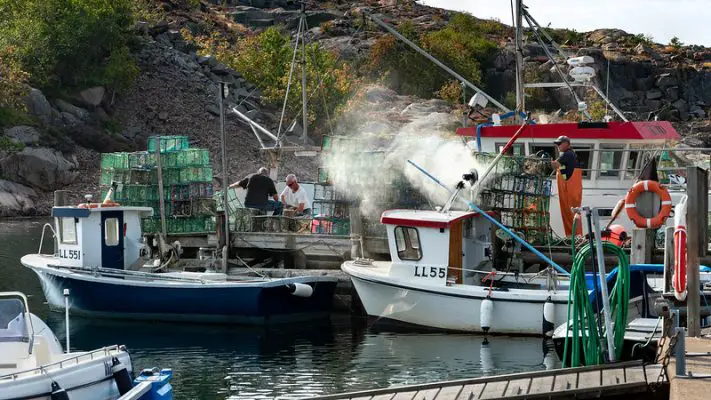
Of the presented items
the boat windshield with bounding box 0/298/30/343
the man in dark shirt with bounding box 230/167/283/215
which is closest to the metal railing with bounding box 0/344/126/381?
the boat windshield with bounding box 0/298/30/343

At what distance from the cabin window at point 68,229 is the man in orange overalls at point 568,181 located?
368 inches

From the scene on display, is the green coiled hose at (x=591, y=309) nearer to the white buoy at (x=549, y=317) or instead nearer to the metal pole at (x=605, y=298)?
the metal pole at (x=605, y=298)

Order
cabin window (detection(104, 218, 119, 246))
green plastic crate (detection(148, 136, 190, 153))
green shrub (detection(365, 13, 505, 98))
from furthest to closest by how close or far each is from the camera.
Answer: green shrub (detection(365, 13, 505, 98))
green plastic crate (detection(148, 136, 190, 153))
cabin window (detection(104, 218, 119, 246))

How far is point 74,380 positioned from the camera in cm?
1266

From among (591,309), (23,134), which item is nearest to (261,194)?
(591,309)

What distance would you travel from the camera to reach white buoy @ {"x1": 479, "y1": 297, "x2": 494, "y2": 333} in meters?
20.5

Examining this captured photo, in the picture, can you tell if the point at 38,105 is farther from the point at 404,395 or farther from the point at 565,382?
the point at 565,382

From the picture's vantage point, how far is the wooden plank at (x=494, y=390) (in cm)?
1255

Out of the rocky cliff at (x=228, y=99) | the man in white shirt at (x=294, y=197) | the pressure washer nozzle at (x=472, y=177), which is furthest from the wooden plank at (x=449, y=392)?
the rocky cliff at (x=228, y=99)

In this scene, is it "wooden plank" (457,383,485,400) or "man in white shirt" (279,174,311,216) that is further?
"man in white shirt" (279,174,311,216)

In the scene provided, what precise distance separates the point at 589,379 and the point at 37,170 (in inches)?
1605

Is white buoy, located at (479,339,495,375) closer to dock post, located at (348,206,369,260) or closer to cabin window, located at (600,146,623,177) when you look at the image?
dock post, located at (348,206,369,260)

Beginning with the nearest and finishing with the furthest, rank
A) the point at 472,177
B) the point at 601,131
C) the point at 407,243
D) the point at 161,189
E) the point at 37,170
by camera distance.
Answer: the point at 407,243 < the point at 472,177 < the point at 601,131 < the point at 161,189 < the point at 37,170

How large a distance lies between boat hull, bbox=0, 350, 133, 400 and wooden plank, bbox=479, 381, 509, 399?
4140 millimetres
